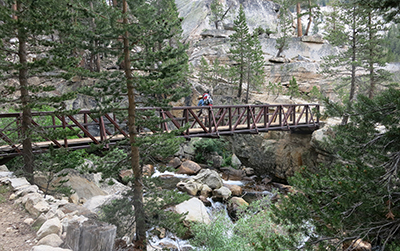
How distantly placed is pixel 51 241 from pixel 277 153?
15170mm

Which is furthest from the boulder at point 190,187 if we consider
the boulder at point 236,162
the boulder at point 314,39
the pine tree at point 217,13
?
the pine tree at point 217,13

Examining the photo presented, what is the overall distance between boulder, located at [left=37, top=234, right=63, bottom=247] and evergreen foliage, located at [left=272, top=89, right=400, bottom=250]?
3695 millimetres

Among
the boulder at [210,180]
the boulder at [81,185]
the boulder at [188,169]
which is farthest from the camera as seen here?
the boulder at [188,169]

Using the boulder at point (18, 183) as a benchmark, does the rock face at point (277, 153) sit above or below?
below

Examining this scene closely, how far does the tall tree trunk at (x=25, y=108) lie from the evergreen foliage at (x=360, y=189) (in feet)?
21.2

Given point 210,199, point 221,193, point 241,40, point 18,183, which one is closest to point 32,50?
point 18,183

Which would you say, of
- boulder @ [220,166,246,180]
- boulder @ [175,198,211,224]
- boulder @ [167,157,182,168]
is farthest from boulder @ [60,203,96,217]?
boulder @ [220,166,246,180]

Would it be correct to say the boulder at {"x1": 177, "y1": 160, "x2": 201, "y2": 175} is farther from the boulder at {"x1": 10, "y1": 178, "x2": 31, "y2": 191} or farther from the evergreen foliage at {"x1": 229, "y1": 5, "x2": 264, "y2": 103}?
the evergreen foliage at {"x1": 229, "y1": 5, "x2": 264, "y2": 103}

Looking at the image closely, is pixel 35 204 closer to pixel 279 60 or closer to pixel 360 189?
pixel 360 189

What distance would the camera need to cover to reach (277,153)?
56.2 feet

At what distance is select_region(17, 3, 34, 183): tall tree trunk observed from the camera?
6344 millimetres

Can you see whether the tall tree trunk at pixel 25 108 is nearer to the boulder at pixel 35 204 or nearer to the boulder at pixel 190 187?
the boulder at pixel 35 204

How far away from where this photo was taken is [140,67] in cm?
584

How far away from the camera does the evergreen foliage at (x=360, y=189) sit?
3625 mm
